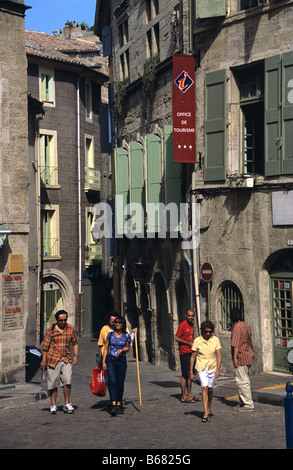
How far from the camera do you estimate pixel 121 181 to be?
88.9 feet

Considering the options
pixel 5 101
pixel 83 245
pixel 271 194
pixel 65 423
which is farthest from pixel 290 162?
pixel 83 245

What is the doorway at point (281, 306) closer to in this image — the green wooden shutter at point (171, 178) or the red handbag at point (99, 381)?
the green wooden shutter at point (171, 178)

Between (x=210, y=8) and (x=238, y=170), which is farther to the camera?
(x=210, y=8)

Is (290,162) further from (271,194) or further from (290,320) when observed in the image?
(290,320)

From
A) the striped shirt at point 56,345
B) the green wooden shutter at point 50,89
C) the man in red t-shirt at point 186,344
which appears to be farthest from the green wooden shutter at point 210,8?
the green wooden shutter at point 50,89

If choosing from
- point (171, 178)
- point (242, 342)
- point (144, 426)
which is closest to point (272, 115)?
point (171, 178)

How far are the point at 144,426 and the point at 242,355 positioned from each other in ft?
7.29

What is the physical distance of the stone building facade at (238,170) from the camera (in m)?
18.5

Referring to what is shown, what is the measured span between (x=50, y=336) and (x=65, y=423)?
1.56m

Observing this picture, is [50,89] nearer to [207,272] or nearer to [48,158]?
[48,158]

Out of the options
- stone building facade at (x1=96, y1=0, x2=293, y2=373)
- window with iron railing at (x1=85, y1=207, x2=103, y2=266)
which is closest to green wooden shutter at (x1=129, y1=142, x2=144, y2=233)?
stone building facade at (x1=96, y1=0, x2=293, y2=373)

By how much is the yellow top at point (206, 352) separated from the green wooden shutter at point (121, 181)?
516 inches

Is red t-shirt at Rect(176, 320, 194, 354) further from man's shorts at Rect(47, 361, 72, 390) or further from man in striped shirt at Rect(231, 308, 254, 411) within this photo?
man's shorts at Rect(47, 361, 72, 390)

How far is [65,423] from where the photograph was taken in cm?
1360
